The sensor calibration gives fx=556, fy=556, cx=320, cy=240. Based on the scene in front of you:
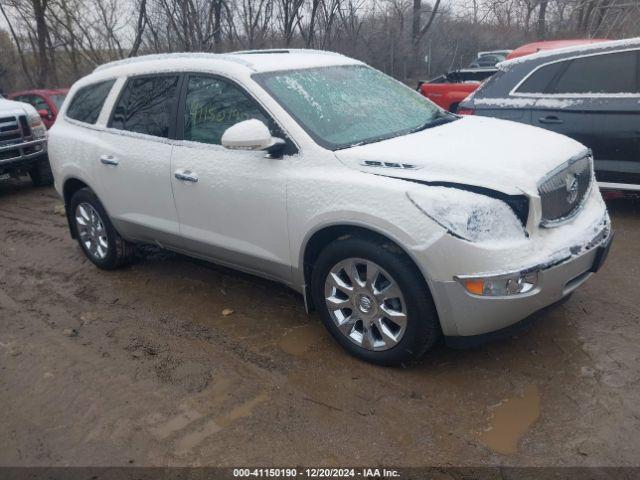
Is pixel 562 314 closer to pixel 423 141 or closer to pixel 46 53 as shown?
pixel 423 141

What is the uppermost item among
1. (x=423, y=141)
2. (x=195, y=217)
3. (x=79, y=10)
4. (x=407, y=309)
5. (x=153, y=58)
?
(x=79, y=10)

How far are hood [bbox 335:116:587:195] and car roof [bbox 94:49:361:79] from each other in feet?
3.26

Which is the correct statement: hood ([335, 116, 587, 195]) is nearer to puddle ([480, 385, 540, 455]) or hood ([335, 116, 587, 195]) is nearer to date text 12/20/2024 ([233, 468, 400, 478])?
puddle ([480, 385, 540, 455])

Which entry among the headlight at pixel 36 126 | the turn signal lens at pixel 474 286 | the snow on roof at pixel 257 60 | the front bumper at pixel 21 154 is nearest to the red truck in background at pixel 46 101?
the headlight at pixel 36 126

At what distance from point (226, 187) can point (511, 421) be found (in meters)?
2.17

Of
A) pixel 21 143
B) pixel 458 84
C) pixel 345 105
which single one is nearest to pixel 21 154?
pixel 21 143

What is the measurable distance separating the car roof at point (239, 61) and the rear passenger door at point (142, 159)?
0.10 meters

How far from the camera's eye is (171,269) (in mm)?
5047

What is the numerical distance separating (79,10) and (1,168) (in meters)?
13.1

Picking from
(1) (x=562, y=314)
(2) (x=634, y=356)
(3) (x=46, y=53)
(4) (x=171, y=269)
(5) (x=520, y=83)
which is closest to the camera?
(2) (x=634, y=356)

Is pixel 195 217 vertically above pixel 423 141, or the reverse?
pixel 423 141

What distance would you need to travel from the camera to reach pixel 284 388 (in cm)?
314

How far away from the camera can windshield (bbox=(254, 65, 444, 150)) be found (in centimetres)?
343

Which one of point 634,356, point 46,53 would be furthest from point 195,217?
point 46,53
